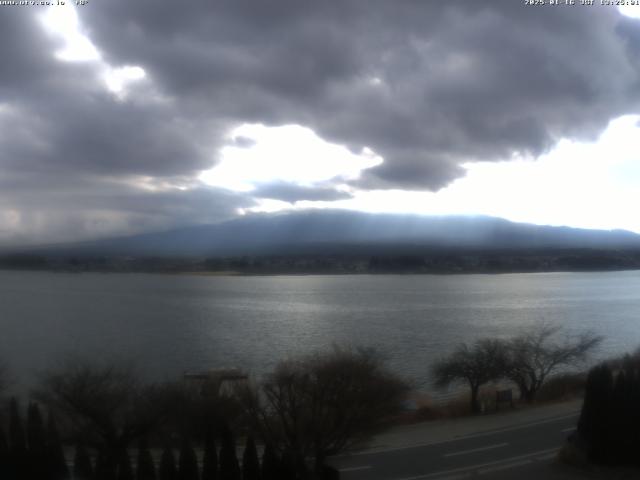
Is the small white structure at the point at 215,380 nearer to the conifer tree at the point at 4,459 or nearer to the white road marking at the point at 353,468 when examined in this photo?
the white road marking at the point at 353,468

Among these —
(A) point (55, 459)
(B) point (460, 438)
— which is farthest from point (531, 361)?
(A) point (55, 459)

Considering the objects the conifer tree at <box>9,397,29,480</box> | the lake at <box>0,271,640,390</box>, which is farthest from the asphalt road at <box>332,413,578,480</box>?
the lake at <box>0,271,640,390</box>

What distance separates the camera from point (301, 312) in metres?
48.0

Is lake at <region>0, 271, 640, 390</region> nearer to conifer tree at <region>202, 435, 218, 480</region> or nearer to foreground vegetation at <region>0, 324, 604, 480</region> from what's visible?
foreground vegetation at <region>0, 324, 604, 480</region>

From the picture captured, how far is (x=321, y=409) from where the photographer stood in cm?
1005

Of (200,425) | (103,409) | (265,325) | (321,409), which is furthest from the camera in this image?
(265,325)

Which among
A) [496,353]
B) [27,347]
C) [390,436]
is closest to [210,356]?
[27,347]

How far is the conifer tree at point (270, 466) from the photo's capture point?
8820 millimetres

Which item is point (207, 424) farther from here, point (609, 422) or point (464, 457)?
point (609, 422)

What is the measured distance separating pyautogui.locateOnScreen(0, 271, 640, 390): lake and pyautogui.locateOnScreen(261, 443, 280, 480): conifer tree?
13744 millimetres

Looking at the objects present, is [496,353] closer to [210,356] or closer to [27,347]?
[210,356]

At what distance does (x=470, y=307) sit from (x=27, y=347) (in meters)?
34.9

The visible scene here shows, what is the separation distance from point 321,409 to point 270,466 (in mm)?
1455

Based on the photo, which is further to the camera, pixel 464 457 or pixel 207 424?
pixel 464 457
